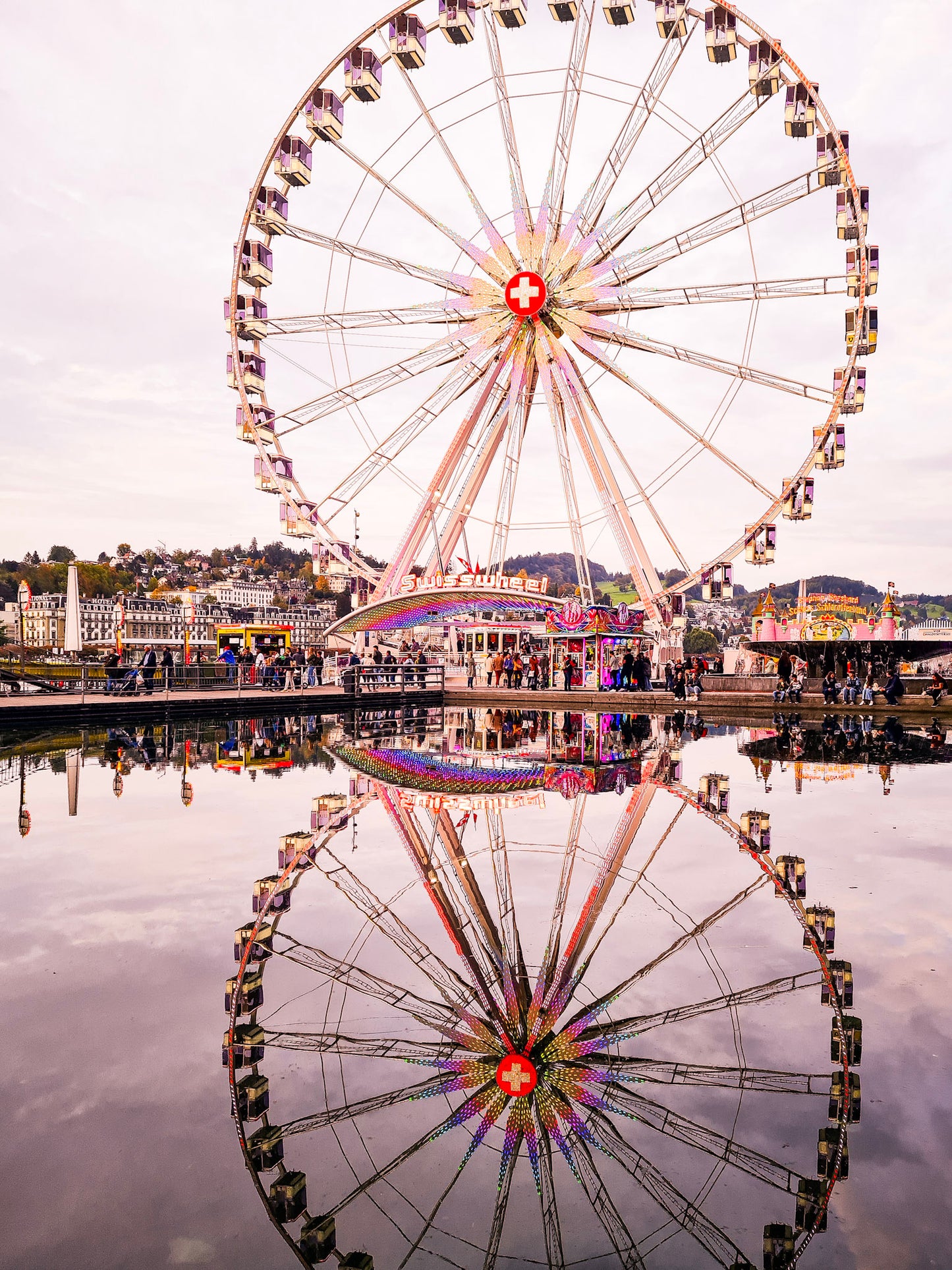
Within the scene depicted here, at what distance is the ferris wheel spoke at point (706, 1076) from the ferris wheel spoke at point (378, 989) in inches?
20.0

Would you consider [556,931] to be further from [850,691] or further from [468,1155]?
[850,691]

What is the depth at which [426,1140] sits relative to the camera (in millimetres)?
3193

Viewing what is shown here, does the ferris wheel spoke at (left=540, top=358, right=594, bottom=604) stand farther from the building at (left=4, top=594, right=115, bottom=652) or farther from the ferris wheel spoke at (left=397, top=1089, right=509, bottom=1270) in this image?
the building at (left=4, top=594, right=115, bottom=652)

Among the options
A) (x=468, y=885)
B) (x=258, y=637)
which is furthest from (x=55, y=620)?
(x=468, y=885)

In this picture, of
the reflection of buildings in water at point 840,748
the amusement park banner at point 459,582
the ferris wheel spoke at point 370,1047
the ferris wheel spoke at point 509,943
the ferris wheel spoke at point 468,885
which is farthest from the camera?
the amusement park banner at point 459,582

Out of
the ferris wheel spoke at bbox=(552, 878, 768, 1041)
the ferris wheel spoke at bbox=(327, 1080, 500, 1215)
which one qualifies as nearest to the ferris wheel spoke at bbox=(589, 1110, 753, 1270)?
the ferris wheel spoke at bbox=(327, 1080, 500, 1215)

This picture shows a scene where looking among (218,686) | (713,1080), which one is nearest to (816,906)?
(713,1080)

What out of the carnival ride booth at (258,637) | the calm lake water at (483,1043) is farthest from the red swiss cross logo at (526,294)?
the calm lake water at (483,1043)

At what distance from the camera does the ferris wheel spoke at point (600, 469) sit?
25141 mm

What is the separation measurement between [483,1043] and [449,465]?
23.7 metres

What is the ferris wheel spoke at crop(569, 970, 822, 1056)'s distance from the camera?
12.8 feet

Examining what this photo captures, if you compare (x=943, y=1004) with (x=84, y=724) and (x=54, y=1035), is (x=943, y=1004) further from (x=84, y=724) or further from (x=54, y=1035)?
(x=84, y=724)

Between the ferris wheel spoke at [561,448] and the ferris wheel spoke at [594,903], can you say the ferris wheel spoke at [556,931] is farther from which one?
the ferris wheel spoke at [561,448]

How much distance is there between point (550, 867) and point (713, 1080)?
132 inches
